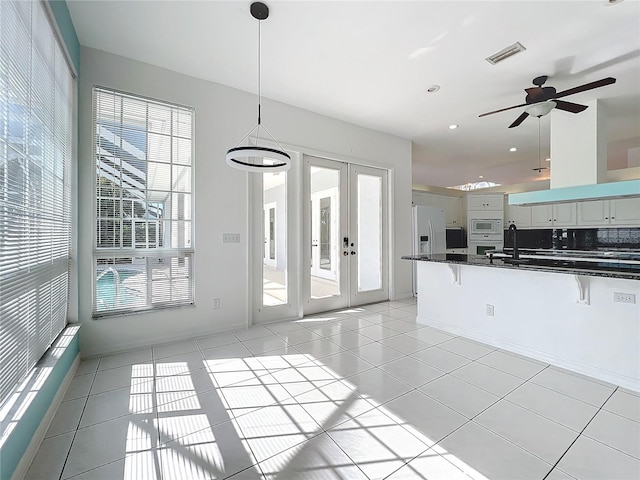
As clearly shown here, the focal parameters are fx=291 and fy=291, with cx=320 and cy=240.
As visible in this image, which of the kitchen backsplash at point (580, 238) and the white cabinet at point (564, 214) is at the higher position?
the white cabinet at point (564, 214)

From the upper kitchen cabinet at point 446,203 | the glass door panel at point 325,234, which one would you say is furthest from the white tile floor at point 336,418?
the upper kitchen cabinet at point 446,203

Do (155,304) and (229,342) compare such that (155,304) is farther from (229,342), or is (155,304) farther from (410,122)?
(410,122)

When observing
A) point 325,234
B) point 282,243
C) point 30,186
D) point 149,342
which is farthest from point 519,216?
point 30,186

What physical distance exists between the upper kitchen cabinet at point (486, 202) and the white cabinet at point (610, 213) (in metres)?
1.55

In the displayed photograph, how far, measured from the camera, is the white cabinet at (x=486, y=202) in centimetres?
717

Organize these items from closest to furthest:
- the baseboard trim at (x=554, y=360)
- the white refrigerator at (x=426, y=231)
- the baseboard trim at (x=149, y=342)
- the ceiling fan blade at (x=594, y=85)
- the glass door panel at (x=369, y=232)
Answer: the baseboard trim at (x=554, y=360), the ceiling fan blade at (x=594, y=85), the baseboard trim at (x=149, y=342), the glass door panel at (x=369, y=232), the white refrigerator at (x=426, y=231)

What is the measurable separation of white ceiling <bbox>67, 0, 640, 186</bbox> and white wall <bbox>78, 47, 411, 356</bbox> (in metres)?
0.17

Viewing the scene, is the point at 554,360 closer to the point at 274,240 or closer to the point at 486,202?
the point at 274,240

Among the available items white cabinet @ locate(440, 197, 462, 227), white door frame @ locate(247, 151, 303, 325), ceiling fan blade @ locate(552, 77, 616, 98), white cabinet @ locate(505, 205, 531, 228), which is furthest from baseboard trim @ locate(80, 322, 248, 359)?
white cabinet @ locate(505, 205, 531, 228)

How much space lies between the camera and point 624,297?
2354 mm

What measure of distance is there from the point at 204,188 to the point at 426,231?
14.0 ft

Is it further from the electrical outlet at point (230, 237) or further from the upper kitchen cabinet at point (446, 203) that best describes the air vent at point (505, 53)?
the upper kitchen cabinet at point (446, 203)

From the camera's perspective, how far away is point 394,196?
5168 mm

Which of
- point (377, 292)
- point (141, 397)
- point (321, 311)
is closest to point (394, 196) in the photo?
point (377, 292)
